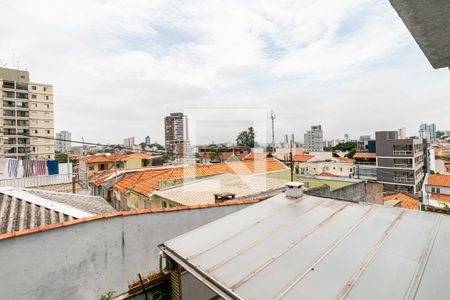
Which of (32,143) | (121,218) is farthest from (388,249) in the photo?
(32,143)

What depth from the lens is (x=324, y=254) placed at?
9.14 ft

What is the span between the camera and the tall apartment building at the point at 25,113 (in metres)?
43.1

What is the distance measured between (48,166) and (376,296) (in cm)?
2016

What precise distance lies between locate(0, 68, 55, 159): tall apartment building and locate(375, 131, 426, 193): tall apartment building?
63.3 metres

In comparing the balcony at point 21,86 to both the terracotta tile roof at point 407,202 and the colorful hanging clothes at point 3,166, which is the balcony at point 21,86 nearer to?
the colorful hanging clothes at point 3,166

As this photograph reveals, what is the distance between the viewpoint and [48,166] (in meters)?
16.2

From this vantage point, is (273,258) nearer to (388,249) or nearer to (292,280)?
(292,280)

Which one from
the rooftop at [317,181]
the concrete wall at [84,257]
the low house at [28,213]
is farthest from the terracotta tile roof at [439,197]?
the low house at [28,213]

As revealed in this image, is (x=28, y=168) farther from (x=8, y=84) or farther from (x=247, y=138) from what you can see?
(x=247, y=138)

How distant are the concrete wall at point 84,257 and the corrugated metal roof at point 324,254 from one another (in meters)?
1.50

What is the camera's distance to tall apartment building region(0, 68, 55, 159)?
43.1 metres

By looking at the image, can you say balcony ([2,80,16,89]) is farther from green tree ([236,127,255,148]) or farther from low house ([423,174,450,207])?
low house ([423,174,450,207])

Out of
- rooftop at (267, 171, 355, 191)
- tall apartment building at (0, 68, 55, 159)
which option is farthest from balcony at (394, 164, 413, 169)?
tall apartment building at (0, 68, 55, 159)

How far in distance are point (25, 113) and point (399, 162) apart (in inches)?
2898
